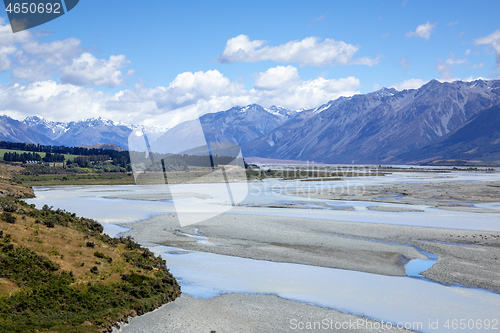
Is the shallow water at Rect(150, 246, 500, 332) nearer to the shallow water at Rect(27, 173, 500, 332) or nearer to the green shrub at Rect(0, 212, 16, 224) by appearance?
the shallow water at Rect(27, 173, 500, 332)

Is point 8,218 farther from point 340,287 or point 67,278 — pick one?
point 340,287

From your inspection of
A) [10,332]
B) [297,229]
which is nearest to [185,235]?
[297,229]

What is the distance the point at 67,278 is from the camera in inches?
904

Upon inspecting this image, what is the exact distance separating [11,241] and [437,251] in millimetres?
34520

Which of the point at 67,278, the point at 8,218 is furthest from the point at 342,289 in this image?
the point at 8,218

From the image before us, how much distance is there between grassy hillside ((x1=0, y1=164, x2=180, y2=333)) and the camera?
19641 millimetres

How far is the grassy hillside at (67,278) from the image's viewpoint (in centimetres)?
1964

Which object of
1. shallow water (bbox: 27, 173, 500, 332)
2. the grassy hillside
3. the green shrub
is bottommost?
shallow water (bbox: 27, 173, 500, 332)

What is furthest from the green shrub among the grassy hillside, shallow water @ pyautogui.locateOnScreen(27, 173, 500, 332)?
shallow water @ pyautogui.locateOnScreen(27, 173, 500, 332)

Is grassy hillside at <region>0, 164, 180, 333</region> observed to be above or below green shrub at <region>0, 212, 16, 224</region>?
below

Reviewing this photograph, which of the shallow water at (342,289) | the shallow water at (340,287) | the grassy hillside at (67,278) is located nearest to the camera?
the grassy hillside at (67,278)

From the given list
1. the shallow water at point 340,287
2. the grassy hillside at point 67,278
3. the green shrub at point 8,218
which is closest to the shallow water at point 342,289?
the shallow water at point 340,287

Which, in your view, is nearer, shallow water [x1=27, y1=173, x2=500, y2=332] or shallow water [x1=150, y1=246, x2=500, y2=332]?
shallow water [x1=150, y1=246, x2=500, y2=332]

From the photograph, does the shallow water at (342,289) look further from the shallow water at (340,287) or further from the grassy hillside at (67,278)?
the grassy hillside at (67,278)
